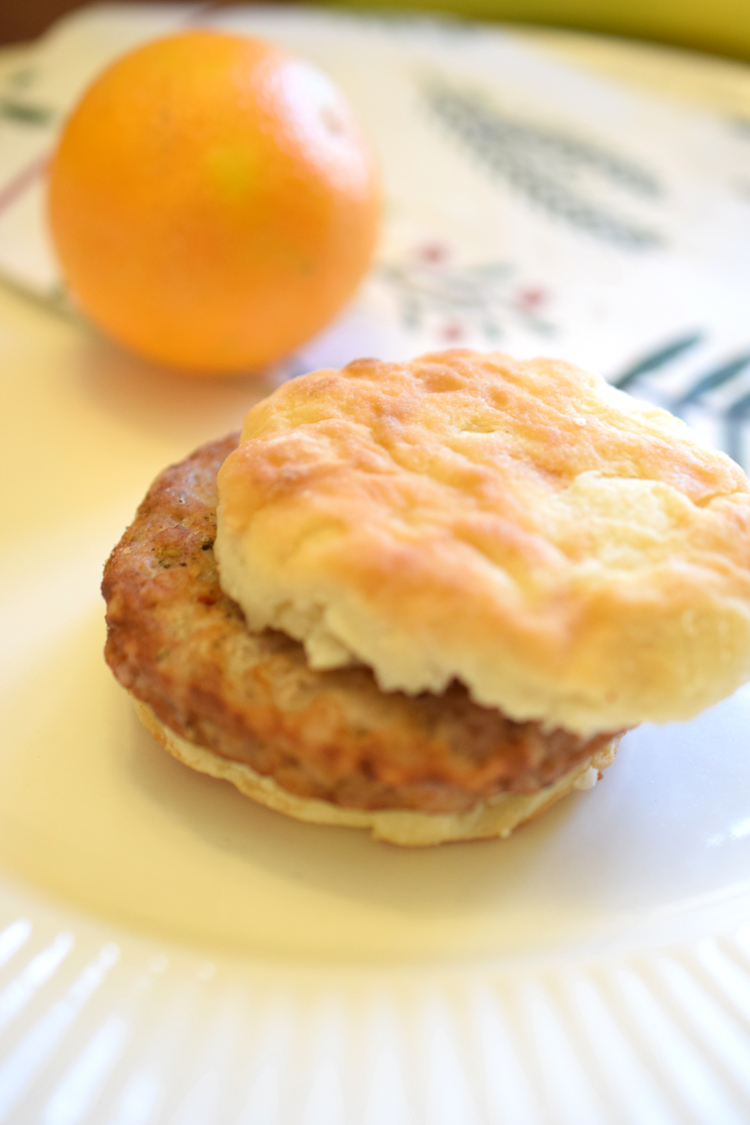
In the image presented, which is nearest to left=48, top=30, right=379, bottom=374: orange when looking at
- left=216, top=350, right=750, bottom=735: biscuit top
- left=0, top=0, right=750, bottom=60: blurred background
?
left=216, top=350, right=750, bottom=735: biscuit top

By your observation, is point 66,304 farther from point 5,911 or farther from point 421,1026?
point 421,1026

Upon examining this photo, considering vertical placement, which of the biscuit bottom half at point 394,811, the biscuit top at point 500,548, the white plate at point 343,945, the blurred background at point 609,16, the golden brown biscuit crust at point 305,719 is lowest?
the white plate at point 343,945

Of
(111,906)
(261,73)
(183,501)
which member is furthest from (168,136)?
(111,906)

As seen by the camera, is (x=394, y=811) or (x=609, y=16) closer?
(x=394, y=811)

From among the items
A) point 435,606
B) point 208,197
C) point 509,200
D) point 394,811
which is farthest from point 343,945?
point 509,200

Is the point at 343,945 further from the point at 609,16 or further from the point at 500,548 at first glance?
the point at 609,16

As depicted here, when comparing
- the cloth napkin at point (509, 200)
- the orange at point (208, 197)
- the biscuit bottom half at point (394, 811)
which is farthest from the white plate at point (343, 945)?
the cloth napkin at point (509, 200)

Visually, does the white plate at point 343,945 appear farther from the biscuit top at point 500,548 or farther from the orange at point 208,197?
the orange at point 208,197
